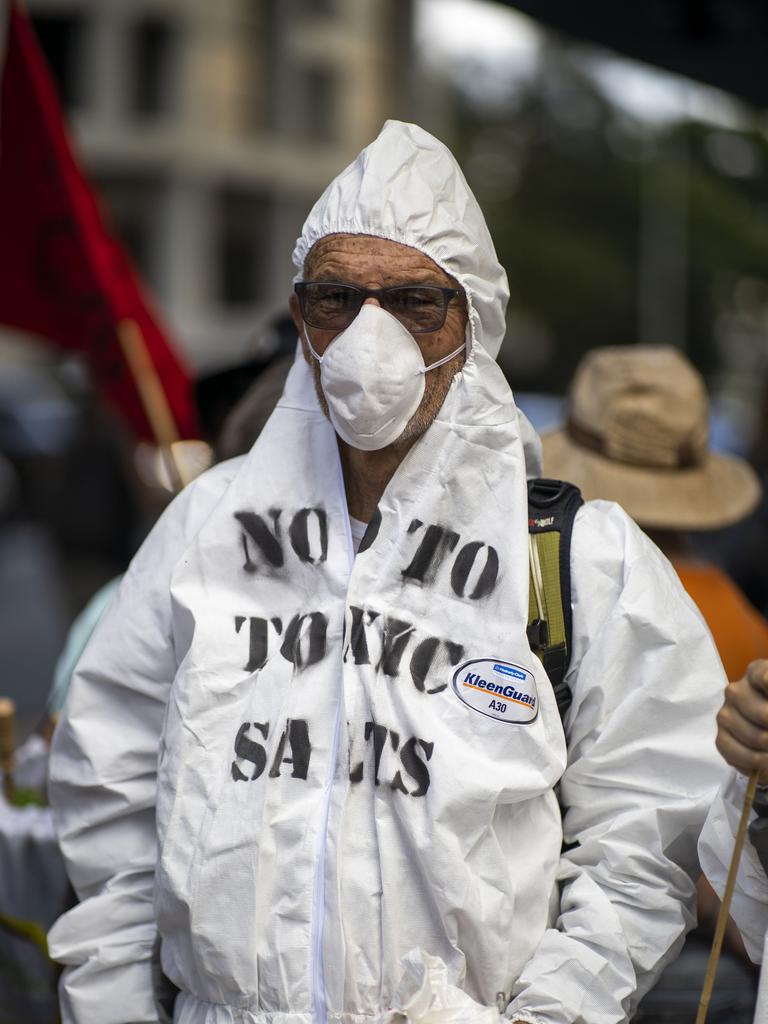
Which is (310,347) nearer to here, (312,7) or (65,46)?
(312,7)

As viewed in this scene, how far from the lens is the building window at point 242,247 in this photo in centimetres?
3944

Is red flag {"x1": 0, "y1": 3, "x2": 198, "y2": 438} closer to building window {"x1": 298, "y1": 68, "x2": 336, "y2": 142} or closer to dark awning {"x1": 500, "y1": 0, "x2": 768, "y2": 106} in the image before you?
dark awning {"x1": 500, "y1": 0, "x2": 768, "y2": 106}

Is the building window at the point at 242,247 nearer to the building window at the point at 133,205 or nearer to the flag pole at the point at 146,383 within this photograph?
the building window at the point at 133,205

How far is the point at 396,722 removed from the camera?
2068 millimetres

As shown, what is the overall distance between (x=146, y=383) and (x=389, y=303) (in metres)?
2.10

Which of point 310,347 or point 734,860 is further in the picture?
point 310,347

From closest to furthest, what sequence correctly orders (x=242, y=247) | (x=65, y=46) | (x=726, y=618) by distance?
(x=726, y=618) < (x=65, y=46) < (x=242, y=247)

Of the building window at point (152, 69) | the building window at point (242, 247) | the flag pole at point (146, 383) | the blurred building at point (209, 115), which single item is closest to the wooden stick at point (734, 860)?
the flag pole at point (146, 383)

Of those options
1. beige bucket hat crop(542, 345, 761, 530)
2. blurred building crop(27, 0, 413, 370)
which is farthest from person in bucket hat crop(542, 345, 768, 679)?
blurred building crop(27, 0, 413, 370)

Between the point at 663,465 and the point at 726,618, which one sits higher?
the point at 663,465

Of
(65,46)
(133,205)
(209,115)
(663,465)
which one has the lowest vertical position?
(133,205)

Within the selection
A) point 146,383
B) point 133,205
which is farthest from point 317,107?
point 146,383

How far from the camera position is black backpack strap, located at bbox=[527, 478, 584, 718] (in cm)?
212

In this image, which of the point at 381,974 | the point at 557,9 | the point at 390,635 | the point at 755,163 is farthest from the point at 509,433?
the point at 755,163
